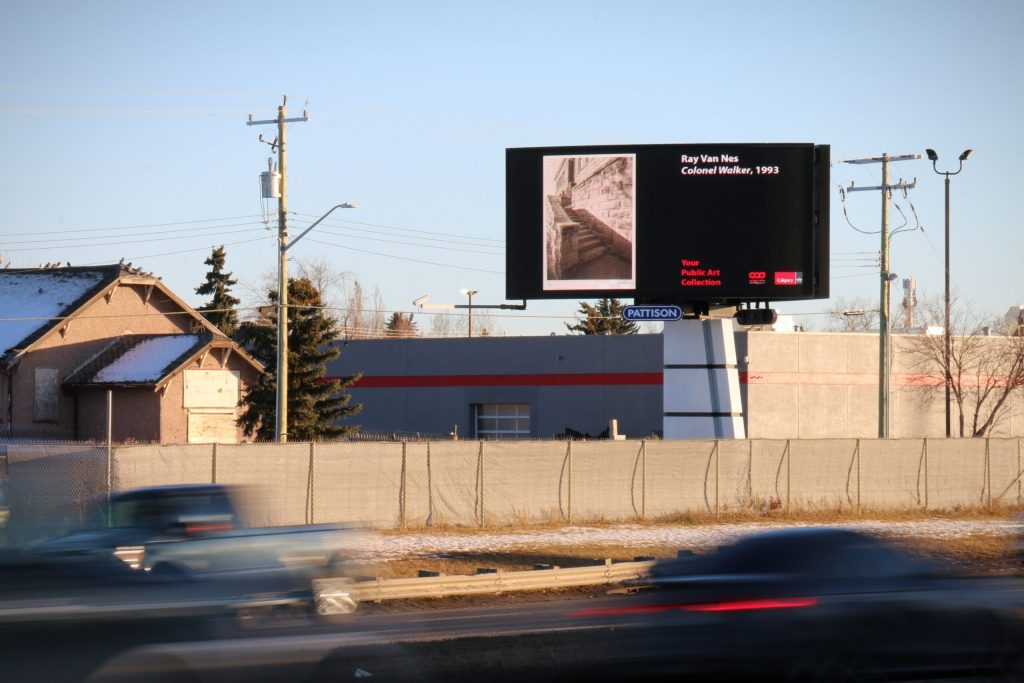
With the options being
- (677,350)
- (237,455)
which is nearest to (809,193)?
(677,350)

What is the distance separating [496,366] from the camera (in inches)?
2589

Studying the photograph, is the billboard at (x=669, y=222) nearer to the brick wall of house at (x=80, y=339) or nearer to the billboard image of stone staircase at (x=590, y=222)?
the billboard image of stone staircase at (x=590, y=222)

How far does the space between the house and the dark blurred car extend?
3957 centimetres

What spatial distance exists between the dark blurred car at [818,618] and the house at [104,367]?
39.6m

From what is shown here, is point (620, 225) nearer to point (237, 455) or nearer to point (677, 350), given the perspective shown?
point (677, 350)

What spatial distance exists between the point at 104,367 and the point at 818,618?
43490mm

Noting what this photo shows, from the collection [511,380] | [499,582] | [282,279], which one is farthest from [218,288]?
[499,582]

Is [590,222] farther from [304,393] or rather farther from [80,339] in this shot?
[80,339]

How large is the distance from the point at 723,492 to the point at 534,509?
5901 mm

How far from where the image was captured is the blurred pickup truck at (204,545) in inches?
403

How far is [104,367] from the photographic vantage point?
159 feet

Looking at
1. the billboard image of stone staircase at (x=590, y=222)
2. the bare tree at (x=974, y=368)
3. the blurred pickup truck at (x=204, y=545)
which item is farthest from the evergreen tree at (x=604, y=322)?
the blurred pickup truck at (x=204, y=545)

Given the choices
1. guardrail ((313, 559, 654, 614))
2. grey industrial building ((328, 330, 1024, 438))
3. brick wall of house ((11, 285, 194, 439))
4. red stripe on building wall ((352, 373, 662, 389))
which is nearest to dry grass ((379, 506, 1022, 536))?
guardrail ((313, 559, 654, 614))

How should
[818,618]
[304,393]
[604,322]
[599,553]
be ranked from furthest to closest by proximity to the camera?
1. [604,322]
2. [304,393]
3. [599,553]
4. [818,618]
